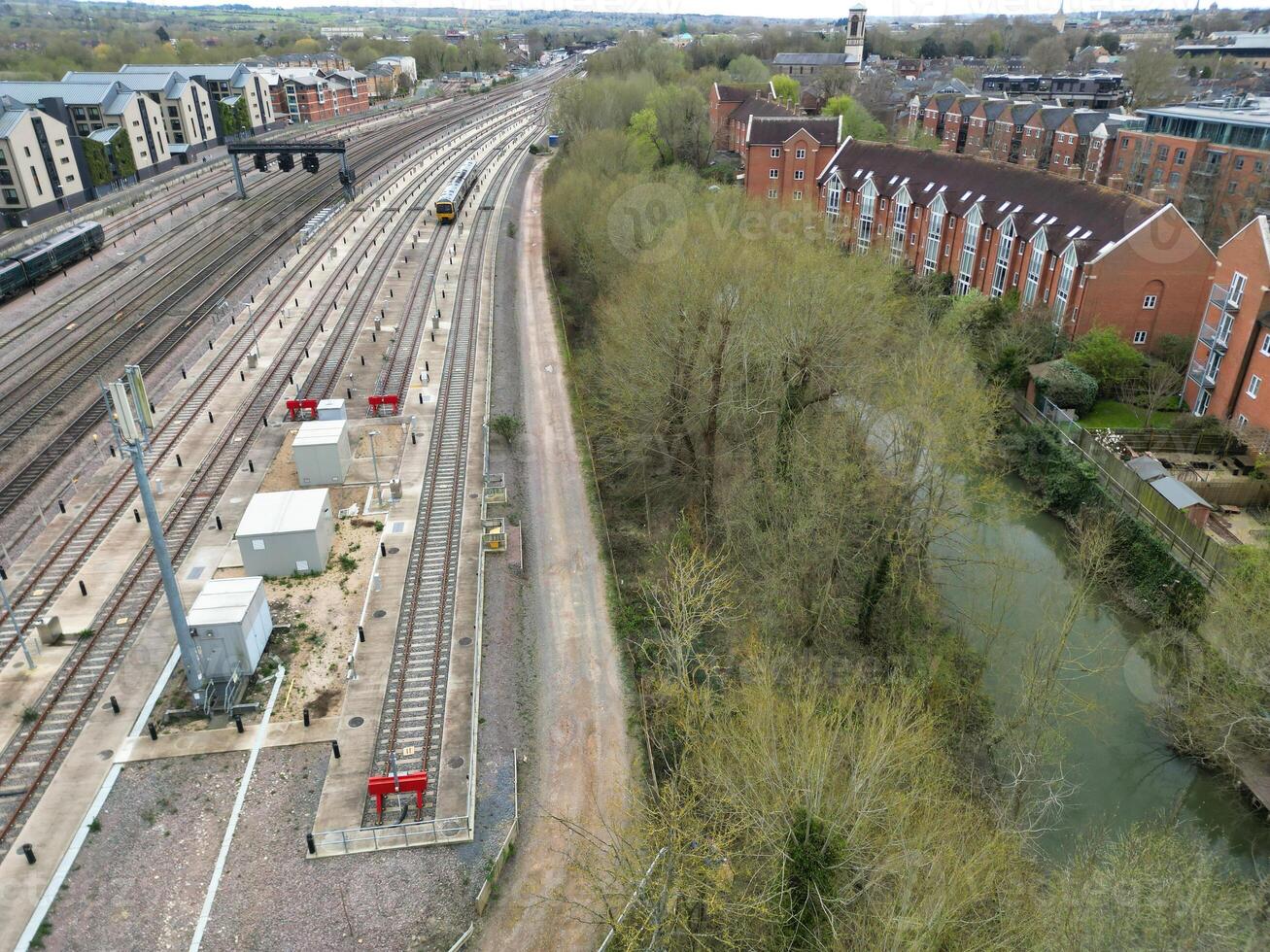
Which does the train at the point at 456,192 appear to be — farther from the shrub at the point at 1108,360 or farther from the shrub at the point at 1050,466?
the shrub at the point at 1108,360

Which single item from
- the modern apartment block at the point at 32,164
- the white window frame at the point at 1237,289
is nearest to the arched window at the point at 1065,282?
the white window frame at the point at 1237,289

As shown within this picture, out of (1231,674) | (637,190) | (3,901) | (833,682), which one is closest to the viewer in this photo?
(3,901)

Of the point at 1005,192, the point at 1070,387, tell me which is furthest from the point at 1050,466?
the point at 1005,192

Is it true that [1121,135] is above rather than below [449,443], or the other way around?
above

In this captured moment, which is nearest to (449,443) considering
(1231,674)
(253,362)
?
(253,362)

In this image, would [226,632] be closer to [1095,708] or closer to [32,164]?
[1095,708]

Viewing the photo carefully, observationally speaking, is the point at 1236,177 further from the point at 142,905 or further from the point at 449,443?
the point at 142,905

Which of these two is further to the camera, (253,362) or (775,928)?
(253,362)
